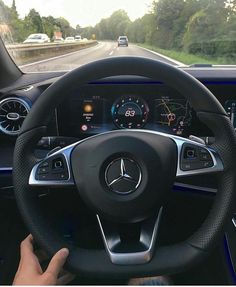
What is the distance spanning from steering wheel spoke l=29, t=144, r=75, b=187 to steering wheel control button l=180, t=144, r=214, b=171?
0.39 m

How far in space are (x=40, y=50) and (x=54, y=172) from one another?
79.2 inches

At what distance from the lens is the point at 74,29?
9.62ft

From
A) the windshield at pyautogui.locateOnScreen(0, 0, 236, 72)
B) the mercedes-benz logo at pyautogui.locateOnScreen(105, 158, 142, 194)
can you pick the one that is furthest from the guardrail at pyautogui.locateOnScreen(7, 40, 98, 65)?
the mercedes-benz logo at pyautogui.locateOnScreen(105, 158, 142, 194)

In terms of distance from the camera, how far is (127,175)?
1.57 m

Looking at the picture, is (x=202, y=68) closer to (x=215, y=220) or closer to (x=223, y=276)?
(x=223, y=276)

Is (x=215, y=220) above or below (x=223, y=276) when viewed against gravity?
above

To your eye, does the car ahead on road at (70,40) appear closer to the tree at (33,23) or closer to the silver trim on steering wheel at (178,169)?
the tree at (33,23)

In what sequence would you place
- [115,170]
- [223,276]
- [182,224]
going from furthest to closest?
1. [223,276]
2. [182,224]
3. [115,170]

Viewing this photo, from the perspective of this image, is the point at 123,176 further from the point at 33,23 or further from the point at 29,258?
the point at 33,23

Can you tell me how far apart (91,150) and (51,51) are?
2136 millimetres

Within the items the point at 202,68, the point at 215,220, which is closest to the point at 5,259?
the point at 215,220

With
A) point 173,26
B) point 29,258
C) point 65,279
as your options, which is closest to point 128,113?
point 173,26

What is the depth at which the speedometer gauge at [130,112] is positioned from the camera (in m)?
2.51

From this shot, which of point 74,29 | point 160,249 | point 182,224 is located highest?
point 74,29
